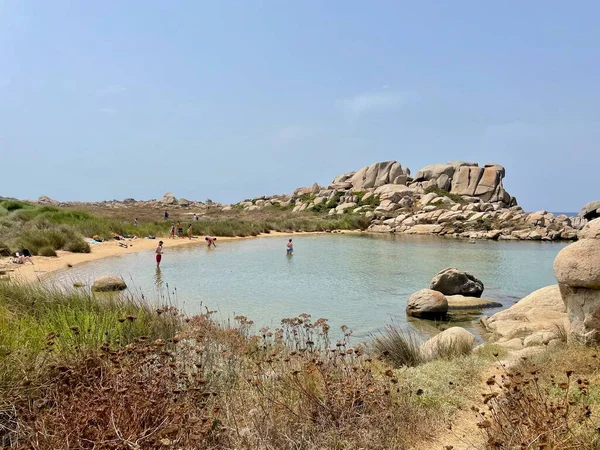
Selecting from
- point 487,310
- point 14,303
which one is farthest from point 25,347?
point 487,310

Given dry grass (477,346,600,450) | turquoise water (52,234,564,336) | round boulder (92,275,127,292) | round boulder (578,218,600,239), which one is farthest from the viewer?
round boulder (92,275,127,292)

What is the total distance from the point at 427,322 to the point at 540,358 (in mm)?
6403

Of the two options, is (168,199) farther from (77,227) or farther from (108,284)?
(108,284)

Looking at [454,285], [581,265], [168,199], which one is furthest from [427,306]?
[168,199]

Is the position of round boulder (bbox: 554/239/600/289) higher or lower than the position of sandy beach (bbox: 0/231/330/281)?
higher

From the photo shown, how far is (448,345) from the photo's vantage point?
27.1 ft

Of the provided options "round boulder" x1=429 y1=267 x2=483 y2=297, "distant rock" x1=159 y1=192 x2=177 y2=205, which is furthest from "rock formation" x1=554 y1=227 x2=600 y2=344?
"distant rock" x1=159 y1=192 x2=177 y2=205

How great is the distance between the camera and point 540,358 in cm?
664

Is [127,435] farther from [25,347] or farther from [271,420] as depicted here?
[25,347]

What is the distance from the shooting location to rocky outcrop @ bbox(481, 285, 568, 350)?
957 centimetres

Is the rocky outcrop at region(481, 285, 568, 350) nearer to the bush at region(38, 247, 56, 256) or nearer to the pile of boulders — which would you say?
the bush at region(38, 247, 56, 256)

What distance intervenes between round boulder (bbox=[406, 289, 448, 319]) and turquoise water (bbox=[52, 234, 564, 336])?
42 cm

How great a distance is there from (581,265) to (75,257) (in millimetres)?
21914

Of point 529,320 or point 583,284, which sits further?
point 529,320
